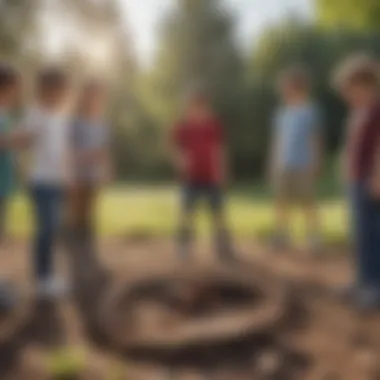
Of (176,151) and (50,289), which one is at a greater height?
(176,151)

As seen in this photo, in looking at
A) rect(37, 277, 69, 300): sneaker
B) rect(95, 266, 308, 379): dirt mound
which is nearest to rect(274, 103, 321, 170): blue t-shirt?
rect(95, 266, 308, 379): dirt mound

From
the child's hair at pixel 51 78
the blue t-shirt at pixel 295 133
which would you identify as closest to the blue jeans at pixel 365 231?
the blue t-shirt at pixel 295 133

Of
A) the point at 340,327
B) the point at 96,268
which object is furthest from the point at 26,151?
the point at 340,327

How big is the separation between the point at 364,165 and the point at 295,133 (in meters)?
0.15

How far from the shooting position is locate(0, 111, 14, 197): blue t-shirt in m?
1.56

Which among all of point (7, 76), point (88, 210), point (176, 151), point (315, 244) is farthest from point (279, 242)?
point (7, 76)

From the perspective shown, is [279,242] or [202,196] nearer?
[202,196]

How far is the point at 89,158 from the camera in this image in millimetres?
1589

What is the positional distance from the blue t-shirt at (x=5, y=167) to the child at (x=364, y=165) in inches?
24.4

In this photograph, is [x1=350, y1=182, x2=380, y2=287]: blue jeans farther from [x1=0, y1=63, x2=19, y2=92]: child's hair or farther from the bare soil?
[x1=0, y1=63, x2=19, y2=92]: child's hair

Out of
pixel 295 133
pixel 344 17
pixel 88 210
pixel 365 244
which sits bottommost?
pixel 365 244

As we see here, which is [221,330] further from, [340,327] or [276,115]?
[276,115]

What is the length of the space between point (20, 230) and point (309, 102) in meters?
0.59

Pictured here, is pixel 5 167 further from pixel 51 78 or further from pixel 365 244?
pixel 365 244
